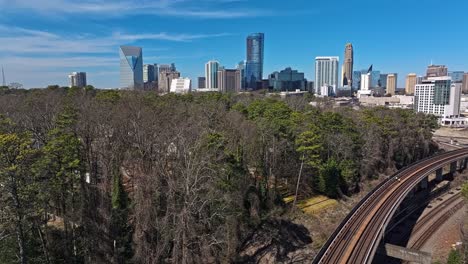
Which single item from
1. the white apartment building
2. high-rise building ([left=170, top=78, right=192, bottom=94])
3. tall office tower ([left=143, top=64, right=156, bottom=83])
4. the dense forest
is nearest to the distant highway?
the dense forest

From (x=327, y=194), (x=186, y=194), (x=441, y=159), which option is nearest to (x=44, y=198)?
(x=186, y=194)

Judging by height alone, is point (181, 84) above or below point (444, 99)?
above

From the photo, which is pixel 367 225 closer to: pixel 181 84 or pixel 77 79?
pixel 181 84

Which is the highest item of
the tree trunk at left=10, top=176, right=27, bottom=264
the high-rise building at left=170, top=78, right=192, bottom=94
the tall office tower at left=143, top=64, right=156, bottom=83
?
the tall office tower at left=143, top=64, right=156, bottom=83

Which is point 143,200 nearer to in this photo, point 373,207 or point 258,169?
point 258,169

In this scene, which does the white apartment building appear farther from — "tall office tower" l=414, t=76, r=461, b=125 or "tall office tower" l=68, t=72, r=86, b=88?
"tall office tower" l=68, t=72, r=86, b=88

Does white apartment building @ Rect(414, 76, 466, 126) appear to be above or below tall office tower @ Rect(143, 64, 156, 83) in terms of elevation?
below

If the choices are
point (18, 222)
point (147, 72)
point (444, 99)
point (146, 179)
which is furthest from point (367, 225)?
point (147, 72)
